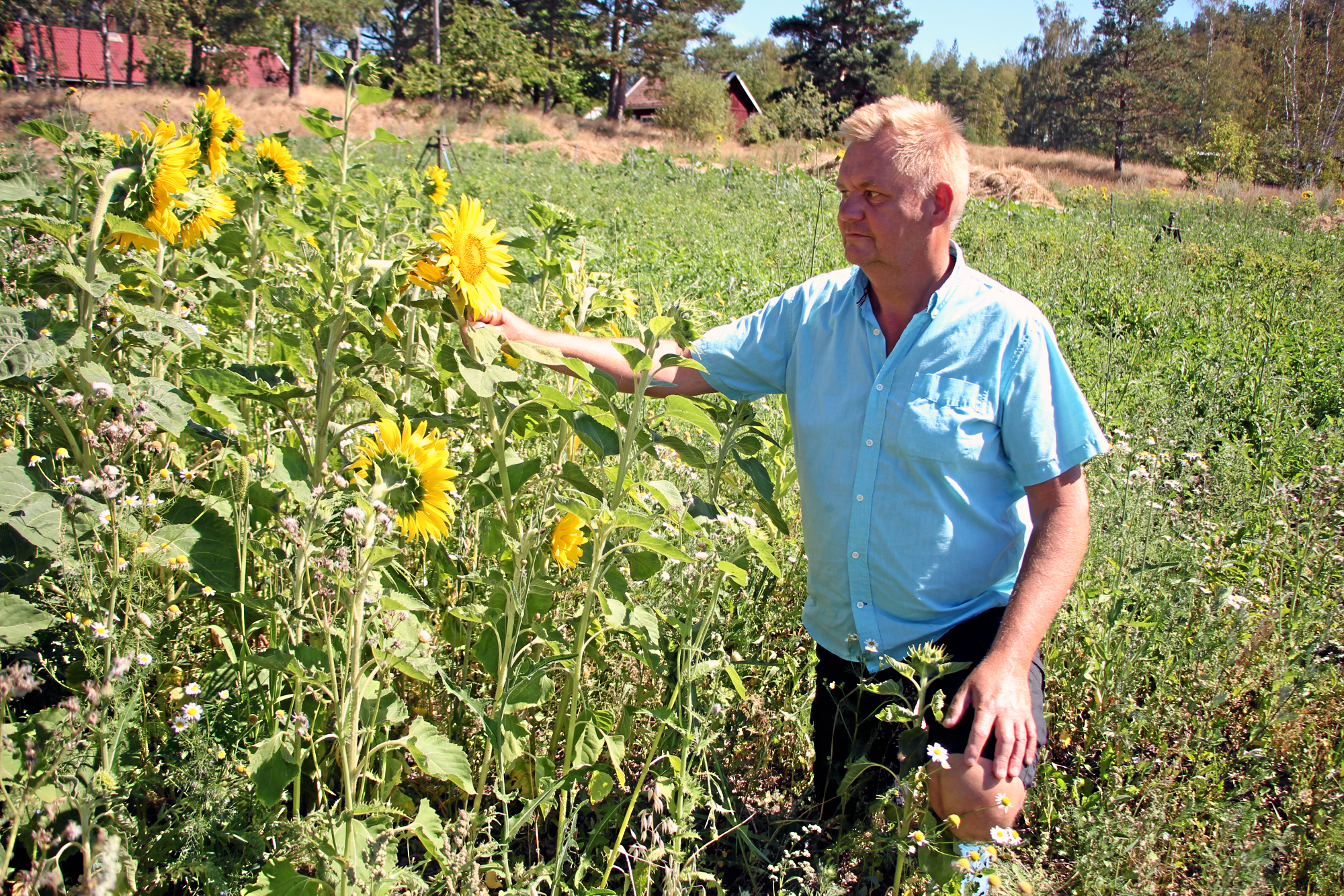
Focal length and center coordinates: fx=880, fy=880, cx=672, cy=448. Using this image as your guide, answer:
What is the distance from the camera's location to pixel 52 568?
5.90 ft

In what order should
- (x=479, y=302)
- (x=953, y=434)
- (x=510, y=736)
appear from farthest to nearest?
(x=953, y=434)
(x=510, y=736)
(x=479, y=302)

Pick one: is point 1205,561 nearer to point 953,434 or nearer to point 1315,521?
point 1315,521

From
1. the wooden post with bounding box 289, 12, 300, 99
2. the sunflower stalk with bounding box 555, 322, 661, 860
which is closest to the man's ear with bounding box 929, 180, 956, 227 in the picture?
the sunflower stalk with bounding box 555, 322, 661, 860

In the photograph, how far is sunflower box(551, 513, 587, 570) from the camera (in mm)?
1664

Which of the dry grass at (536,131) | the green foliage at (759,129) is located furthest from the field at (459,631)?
the green foliage at (759,129)

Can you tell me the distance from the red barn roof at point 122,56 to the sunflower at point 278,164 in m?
38.4

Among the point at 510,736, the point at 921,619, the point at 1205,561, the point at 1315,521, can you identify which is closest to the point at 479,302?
the point at 510,736

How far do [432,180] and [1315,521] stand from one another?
2.93m

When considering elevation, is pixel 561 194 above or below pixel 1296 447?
above

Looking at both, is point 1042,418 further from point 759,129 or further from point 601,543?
point 759,129

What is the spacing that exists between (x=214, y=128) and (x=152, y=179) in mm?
541

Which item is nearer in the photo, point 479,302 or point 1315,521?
point 479,302

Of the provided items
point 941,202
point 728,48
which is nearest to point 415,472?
point 941,202

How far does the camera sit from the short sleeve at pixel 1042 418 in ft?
6.06
